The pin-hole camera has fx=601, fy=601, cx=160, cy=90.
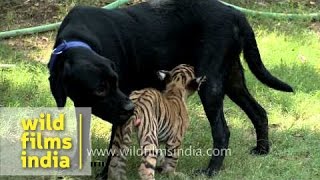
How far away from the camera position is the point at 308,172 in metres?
5.24

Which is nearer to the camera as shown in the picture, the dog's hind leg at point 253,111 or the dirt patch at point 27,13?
the dog's hind leg at point 253,111

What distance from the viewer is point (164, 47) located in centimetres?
507

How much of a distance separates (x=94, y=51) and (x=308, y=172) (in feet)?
7.16

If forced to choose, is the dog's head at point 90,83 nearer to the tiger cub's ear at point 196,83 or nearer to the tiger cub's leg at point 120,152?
the tiger cub's leg at point 120,152

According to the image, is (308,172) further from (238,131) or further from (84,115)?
(84,115)

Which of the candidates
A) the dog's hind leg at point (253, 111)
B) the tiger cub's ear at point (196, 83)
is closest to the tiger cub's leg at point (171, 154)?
the tiger cub's ear at point (196, 83)

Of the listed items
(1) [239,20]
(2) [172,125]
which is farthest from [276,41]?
(2) [172,125]

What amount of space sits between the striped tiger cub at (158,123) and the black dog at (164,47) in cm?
13

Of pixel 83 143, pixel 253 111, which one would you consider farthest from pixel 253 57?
pixel 83 143

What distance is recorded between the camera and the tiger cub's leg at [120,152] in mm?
4696

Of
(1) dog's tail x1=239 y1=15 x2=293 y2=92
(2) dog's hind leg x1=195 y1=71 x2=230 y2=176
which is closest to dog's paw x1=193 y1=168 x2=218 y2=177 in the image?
(2) dog's hind leg x1=195 y1=71 x2=230 y2=176

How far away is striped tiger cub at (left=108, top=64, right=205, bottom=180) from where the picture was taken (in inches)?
182

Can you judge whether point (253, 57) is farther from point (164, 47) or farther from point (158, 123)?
point (158, 123)

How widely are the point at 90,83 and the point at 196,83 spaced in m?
1.15
